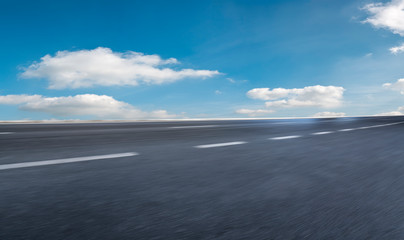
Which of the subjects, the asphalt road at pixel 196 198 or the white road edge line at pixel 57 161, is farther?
the white road edge line at pixel 57 161

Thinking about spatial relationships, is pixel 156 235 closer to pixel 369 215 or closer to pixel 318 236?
pixel 318 236

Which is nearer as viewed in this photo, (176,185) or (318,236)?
(318,236)

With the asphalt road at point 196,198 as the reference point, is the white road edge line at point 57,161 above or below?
above

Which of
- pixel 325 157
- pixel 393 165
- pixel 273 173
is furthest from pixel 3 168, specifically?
pixel 393 165

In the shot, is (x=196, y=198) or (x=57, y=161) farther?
(x=57, y=161)

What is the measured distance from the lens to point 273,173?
2650mm

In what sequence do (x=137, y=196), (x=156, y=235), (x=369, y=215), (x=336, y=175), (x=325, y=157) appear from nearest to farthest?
1. (x=156, y=235)
2. (x=369, y=215)
3. (x=137, y=196)
4. (x=336, y=175)
5. (x=325, y=157)

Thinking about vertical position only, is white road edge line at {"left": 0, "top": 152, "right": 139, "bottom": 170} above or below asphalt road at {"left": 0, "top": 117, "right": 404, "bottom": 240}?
above

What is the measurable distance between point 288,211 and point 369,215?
431mm

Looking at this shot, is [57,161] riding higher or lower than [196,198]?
higher

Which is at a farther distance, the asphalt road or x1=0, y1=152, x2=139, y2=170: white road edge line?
x1=0, y1=152, x2=139, y2=170: white road edge line

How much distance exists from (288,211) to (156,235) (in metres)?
0.76

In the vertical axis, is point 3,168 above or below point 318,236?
above

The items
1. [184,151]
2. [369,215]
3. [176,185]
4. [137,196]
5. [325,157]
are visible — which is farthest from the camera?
[184,151]
